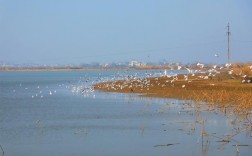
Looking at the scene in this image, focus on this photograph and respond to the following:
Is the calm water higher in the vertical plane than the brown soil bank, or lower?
lower

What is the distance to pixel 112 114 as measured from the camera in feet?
87.6

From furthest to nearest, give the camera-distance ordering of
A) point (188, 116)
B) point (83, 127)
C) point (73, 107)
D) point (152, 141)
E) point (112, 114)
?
point (73, 107)
point (112, 114)
point (188, 116)
point (83, 127)
point (152, 141)

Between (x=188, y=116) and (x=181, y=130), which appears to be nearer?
(x=181, y=130)

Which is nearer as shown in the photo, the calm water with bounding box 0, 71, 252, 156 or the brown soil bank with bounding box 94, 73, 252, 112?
the calm water with bounding box 0, 71, 252, 156

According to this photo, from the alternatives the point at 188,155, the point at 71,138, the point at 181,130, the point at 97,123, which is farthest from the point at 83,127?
the point at 188,155

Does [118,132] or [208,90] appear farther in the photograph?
[208,90]

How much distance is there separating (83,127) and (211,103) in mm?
8083

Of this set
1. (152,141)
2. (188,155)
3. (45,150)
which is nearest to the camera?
(188,155)

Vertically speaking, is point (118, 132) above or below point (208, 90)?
below

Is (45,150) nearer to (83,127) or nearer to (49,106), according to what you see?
(83,127)

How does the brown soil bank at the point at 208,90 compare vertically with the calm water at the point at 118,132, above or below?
above

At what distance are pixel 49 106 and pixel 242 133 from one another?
649 inches

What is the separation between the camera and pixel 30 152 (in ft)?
54.3

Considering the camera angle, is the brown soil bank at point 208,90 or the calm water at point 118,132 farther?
the brown soil bank at point 208,90
